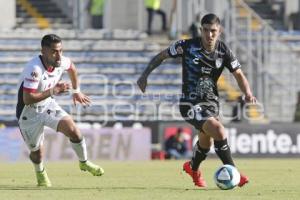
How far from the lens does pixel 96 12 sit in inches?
1275

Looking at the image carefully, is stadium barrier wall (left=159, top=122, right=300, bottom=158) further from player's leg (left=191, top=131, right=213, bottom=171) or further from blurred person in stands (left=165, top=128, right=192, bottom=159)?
player's leg (left=191, top=131, right=213, bottom=171)

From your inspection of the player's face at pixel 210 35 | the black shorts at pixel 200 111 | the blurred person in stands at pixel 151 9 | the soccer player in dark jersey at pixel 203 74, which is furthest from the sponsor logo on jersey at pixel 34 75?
the blurred person in stands at pixel 151 9

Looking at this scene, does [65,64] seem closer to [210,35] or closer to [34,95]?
[34,95]

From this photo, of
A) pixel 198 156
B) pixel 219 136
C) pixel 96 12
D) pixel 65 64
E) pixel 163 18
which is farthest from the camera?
pixel 96 12

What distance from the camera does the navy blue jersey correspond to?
521 inches

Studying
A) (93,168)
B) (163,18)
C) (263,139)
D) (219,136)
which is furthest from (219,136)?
(163,18)

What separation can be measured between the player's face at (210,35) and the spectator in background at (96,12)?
737 inches

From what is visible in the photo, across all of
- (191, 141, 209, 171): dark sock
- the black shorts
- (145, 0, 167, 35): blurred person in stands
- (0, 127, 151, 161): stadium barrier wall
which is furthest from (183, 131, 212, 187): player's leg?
(145, 0, 167, 35): blurred person in stands

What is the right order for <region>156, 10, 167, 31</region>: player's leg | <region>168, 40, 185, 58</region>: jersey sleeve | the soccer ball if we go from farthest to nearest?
<region>156, 10, 167, 31</region>: player's leg
<region>168, 40, 185, 58</region>: jersey sleeve
the soccer ball

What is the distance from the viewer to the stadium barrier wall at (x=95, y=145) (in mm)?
23656

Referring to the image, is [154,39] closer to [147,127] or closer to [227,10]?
[227,10]

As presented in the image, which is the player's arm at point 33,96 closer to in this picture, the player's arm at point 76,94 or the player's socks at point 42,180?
the player's arm at point 76,94

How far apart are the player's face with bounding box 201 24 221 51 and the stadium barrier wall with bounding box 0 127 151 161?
1112cm

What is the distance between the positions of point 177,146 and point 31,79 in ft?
39.9
